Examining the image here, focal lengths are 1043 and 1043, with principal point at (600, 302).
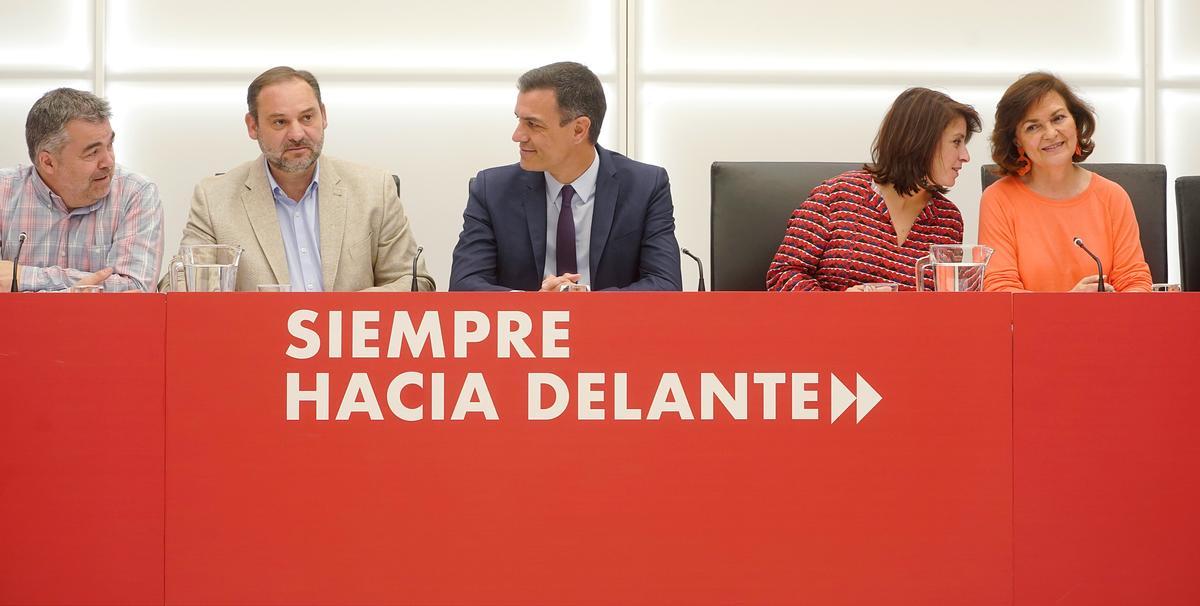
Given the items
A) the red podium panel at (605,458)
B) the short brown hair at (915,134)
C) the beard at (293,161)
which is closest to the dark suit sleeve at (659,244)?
the short brown hair at (915,134)

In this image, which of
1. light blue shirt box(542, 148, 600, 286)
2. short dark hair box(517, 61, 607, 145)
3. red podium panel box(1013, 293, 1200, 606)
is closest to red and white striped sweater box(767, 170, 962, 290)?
light blue shirt box(542, 148, 600, 286)

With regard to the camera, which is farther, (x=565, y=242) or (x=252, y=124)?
(x=252, y=124)

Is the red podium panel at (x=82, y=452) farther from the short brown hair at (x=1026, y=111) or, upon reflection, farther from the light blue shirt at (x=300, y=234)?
the short brown hair at (x=1026, y=111)

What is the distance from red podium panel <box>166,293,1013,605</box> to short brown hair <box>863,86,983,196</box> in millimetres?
1005

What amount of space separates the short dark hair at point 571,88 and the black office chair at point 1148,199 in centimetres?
101

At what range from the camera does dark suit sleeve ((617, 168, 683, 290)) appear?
2502 millimetres

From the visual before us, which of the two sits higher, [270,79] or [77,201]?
[270,79]

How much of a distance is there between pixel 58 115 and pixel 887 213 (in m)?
2.02

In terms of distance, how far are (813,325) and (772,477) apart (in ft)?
0.75

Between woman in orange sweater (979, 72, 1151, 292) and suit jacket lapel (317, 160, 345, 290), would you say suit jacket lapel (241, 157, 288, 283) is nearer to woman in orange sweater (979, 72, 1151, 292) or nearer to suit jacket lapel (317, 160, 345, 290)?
suit jacket lapel (317, 160, 345, 290)

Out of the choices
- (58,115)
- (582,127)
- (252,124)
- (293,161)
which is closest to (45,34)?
→ (58,115)

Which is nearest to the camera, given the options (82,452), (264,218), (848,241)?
(82,452)

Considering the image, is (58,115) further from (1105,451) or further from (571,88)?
(1105,451)

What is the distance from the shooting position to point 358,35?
3535mm
